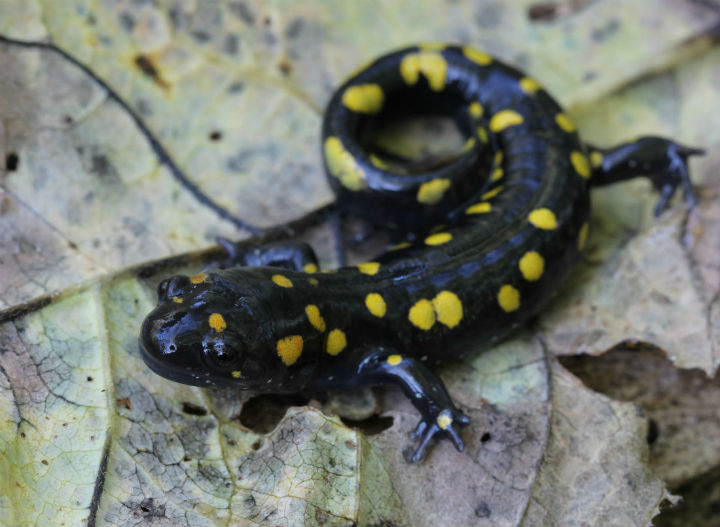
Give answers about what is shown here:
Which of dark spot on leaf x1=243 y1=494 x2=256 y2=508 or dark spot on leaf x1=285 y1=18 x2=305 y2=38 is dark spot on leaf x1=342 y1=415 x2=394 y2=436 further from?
dark spot on leaf x1=285 y1=18 x2=305 y2=38

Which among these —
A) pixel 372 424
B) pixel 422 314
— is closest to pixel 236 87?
pixel 422 314

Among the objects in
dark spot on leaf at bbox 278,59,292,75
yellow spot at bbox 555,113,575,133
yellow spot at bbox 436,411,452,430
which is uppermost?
yellow spot at bbox 555,113,575,133

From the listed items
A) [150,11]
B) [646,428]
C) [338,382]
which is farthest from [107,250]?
[646,428]

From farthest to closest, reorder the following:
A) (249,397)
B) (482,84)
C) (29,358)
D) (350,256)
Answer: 1. (482,84)
2. (350,256)
3. (249,397)
4. (29,358)

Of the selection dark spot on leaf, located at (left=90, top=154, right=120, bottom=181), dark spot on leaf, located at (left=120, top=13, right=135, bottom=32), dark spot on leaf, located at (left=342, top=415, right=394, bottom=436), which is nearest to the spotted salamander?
dark spot on leaf, located at (left=342, top=415, right=394, bottom=436)

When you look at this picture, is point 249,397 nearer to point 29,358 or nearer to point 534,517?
point 29,358

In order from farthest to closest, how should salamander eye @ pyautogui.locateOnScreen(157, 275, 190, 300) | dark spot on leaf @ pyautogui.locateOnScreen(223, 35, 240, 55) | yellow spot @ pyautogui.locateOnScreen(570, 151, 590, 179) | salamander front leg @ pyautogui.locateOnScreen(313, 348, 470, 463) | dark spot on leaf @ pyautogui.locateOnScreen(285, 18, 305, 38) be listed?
dark spot on leaf @ pyautogui.locateOnScreen(285, 18, 305, 38), dark spot on leaf @ pyautogui.locateOnScreen(223, 35, 240, 55), yellow spot @ pyautogui.locateOnScreen(570, 151, 590, 179), salamander front leg @ pyautogui.locateOnScreen(313, 348, 470, 463), salamander eye @ pyautogui.locateOnScreen(157, 275, 190, 300)
